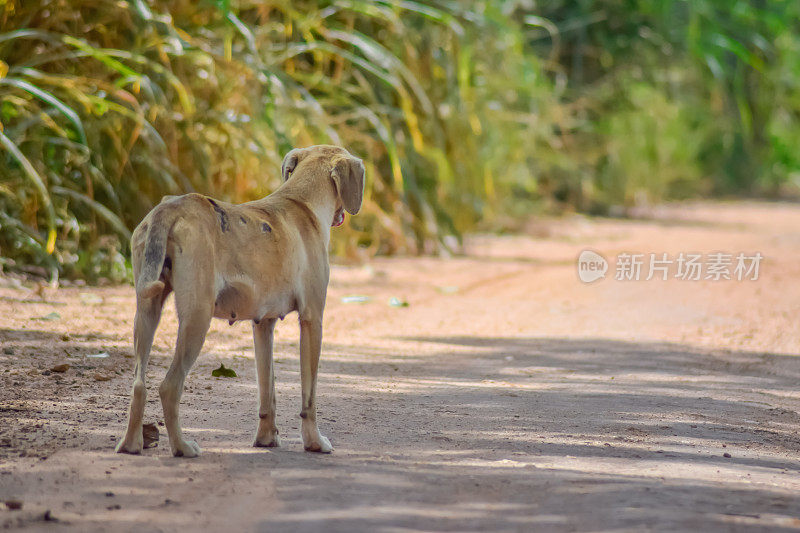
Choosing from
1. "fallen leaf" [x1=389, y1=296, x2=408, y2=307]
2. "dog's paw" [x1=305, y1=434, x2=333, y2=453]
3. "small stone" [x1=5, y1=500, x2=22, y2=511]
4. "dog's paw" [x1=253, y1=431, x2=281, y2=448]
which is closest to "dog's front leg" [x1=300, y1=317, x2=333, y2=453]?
"dog's paw" [x1=305, y1=434, x2=333, y2=453]

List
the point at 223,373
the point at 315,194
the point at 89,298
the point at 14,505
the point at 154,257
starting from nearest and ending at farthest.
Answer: the point at 14,505, the point at 154,257, the point at 315,194, the point at 223,373, the point at 89,298

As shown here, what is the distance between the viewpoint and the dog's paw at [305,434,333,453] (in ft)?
12.1

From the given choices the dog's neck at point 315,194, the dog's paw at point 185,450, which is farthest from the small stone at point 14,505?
the dog's neck at point 315,194

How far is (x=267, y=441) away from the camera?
3762mm

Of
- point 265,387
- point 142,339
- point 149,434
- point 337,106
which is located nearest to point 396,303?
point 337,106

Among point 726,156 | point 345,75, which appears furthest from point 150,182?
point 726,156

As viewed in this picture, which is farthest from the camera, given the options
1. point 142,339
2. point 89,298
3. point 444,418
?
point 89,298

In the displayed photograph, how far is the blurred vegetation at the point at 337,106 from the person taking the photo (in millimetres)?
7500

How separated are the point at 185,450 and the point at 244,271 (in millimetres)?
641

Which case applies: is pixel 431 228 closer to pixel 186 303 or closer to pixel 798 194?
pixel 186 303

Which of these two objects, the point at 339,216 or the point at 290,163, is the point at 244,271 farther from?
the point at 290,163

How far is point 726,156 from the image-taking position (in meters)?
23.9

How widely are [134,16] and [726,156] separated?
61.0 feet

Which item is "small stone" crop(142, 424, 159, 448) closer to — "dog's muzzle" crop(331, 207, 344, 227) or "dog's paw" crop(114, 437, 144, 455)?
"dog's paw" crop(114, 437, 144, 455)
